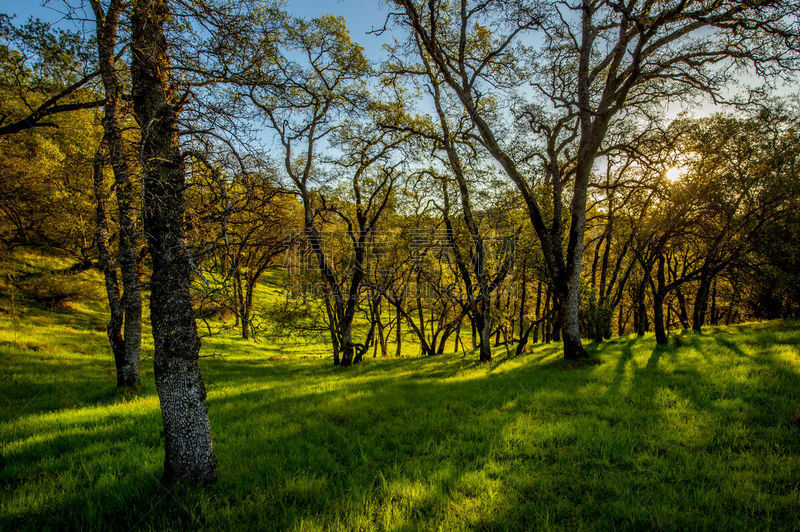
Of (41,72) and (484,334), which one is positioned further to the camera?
(484,334)

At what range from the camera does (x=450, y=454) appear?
4855 mm

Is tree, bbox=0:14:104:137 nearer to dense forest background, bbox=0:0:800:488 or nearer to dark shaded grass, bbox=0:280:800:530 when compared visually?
dense forest background, bbox=0:0:800:488

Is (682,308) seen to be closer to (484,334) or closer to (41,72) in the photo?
(484,334)

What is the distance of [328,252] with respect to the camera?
1719 cm

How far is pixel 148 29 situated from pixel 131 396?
9.82 m

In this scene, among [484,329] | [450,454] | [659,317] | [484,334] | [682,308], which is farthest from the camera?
[682,308]

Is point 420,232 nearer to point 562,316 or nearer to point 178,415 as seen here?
point 562,316

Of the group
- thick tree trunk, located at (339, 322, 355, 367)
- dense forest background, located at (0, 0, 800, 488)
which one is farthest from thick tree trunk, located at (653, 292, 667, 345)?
thick tree trunk, located at (339, 322, 355, 367)

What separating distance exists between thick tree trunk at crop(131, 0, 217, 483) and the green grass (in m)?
0.61

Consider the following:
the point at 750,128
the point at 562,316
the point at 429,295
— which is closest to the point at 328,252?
the point at 429,295

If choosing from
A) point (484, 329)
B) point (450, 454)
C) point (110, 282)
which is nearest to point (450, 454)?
point (450, 454)

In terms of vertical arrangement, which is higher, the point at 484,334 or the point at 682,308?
the point at 484,334

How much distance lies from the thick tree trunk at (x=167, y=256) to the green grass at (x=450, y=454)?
611 mm

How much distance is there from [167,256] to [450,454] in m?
4.74
